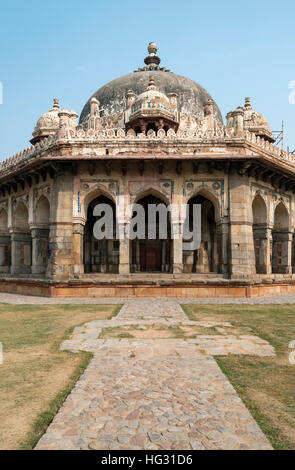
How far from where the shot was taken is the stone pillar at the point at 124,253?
12.5 metres

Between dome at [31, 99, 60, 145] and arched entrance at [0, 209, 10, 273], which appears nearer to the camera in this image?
arched entrance at [0, 209, 10, 273]

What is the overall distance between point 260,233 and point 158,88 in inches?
512

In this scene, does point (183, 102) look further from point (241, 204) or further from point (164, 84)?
point (241, 204)

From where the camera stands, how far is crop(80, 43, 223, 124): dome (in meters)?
22.6

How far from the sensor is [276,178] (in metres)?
14.6

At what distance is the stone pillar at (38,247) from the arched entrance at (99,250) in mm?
1950

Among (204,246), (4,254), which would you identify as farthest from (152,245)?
(4,254)

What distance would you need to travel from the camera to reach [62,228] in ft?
41.6

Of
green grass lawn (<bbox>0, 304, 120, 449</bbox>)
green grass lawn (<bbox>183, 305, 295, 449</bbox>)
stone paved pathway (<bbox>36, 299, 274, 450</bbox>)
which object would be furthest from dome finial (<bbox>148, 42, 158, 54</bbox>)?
stone paved pathway (<bbox>36, 299, 274, 450</bbox>)

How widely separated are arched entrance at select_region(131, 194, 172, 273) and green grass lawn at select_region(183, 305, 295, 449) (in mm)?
8713

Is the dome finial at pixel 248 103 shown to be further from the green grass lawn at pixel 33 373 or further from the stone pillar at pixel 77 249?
the green grass lawn at pixel 33 373

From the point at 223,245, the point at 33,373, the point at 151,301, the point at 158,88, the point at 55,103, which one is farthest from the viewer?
the point at 158,88

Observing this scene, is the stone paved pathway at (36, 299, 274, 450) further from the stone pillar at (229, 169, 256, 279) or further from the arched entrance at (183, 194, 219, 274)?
the arched entrance at (183, 194, 219, 274)
